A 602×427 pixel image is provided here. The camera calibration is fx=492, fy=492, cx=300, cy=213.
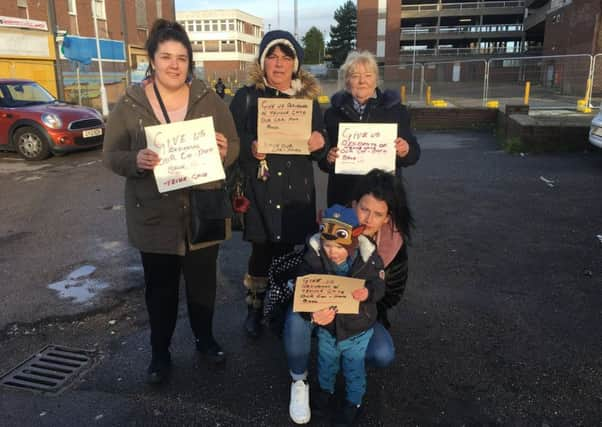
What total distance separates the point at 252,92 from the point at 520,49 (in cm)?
6261

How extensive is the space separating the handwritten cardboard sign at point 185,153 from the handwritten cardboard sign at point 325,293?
2.67 feet

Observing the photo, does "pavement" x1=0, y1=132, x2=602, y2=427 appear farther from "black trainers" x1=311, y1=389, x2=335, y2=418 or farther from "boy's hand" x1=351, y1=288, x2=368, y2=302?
"boy's hand" x1=351, y1=288, x2=368, y2=302

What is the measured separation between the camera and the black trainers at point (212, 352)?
313 centimetres

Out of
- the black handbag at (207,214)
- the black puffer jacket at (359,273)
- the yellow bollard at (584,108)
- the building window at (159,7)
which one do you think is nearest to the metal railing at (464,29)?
the building window at (159,7)

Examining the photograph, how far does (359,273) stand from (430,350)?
1.10 metres

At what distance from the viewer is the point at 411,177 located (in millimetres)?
8664

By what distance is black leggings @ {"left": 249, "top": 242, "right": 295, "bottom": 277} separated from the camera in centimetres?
350

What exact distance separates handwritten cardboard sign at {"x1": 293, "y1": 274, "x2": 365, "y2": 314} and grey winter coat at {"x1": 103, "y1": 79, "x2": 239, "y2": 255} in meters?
0.74

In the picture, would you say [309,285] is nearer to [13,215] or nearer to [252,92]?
[252,92]

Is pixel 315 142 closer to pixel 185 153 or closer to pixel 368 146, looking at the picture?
pixel 368 146

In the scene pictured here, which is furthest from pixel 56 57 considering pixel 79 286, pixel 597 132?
pixel 597 132

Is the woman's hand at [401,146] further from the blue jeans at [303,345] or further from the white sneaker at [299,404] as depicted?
the white sneaker at [299,404]

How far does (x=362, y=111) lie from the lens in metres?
3.42

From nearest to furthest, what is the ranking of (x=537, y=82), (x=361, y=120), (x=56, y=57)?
(x=361, y=120) < (x=537, y=82) < (x=56, y=57)
